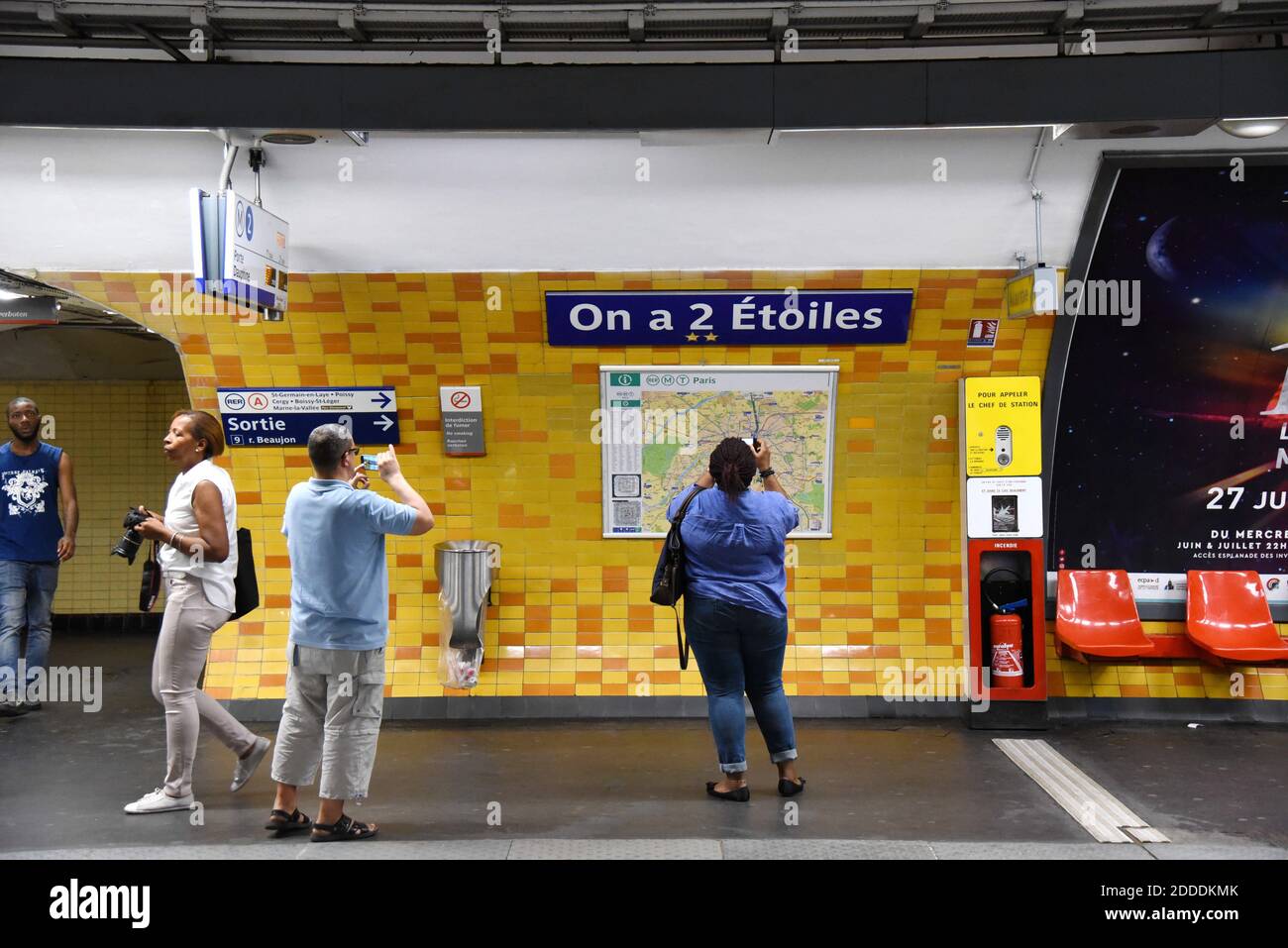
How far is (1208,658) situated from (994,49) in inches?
156

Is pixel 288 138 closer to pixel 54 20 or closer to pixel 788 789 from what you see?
pixel 54 20

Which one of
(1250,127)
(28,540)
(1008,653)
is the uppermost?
(1250,127)

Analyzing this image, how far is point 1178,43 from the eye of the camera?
6.18 meters

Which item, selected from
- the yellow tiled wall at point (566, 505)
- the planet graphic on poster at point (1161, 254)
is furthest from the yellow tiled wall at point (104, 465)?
the planet graphic on poster at point (1161, 254)

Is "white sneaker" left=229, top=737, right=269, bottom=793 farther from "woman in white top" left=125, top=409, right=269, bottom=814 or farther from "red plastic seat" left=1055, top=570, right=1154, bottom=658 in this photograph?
"red plastic seat" left=1055, top=570, right=1154, bottom=658

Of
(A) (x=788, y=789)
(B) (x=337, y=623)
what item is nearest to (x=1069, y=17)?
(A) (x=788, y=789)

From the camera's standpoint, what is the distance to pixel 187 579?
4.84 meters

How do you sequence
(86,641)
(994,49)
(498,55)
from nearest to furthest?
(498,55)
(994,49)
(86,641)

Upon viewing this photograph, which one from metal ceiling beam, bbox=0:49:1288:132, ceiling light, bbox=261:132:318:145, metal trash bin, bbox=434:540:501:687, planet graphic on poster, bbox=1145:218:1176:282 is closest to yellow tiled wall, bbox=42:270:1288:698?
metal trash bin, bbox=434:540:501:687

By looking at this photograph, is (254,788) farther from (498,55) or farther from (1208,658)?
(1208,658)

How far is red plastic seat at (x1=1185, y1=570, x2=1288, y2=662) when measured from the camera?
6695 mm

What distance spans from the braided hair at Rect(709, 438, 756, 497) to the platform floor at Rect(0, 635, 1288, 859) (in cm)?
150

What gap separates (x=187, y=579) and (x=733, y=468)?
8.25 feet

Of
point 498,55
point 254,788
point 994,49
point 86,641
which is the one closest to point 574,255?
point 498,55
